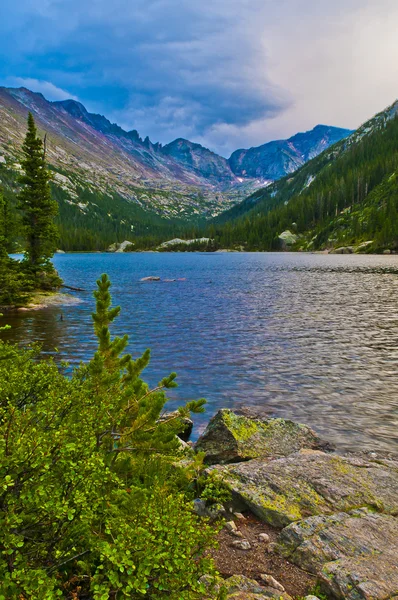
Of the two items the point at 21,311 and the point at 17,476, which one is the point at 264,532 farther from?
the point at 21,311

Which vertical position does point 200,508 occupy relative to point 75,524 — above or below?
below

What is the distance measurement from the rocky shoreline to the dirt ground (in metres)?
0.06

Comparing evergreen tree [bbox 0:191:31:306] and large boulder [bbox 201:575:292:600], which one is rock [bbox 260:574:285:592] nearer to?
large boulder [bbox 201:575:292:600]

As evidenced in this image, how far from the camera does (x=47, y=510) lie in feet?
14.0

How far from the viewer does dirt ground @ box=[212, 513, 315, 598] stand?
6.57 meters

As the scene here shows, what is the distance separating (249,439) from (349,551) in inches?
219

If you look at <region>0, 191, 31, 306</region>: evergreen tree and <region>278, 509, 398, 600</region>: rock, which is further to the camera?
<region>0, 191, 31, 306</region>: evergreen tree

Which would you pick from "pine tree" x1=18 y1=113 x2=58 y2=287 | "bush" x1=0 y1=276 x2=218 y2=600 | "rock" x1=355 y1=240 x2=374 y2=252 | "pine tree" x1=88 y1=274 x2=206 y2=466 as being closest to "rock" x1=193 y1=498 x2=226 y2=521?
"pine tree" x1=88 y1=274 x2=206 y2=466

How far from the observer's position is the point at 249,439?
12.4 metres

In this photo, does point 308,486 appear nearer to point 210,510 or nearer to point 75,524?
point 210,510

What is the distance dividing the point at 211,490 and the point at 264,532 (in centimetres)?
164

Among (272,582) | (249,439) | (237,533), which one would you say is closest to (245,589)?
(272,582)

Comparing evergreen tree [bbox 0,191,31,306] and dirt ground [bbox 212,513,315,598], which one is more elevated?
evergreen tree [bbox 0,191,31,306]

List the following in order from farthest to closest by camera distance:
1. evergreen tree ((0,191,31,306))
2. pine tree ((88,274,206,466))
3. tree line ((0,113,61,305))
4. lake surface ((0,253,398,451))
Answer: tree line ((0,113,61,305)) → evergreen tree ((0,191,31,306)) → lake surface ((0,253,398,451)) → pine tree ((88,274,206,466))
